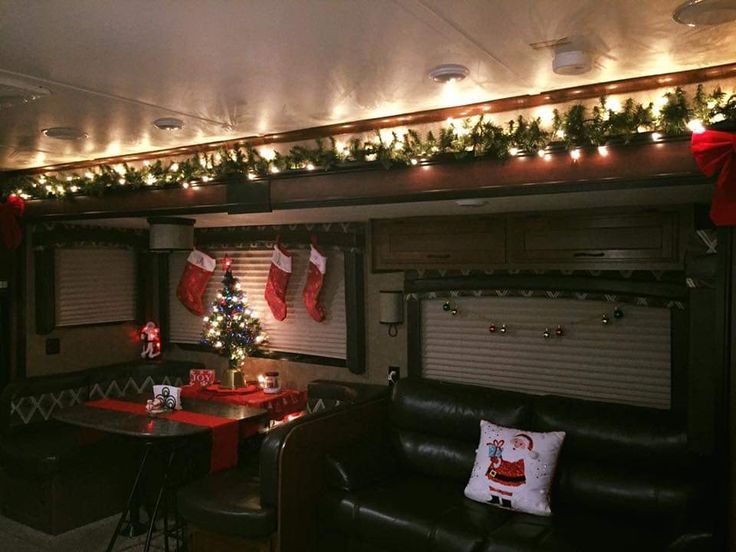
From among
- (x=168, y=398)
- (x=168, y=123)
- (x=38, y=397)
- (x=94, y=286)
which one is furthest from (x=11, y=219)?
(x=168, y=123)

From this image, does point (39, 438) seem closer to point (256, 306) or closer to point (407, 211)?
point (256, 306)

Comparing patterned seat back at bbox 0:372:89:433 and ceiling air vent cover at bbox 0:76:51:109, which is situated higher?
ceiling air vent cover at bbox 0:76:51:109

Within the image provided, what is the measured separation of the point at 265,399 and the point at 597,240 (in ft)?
8.96

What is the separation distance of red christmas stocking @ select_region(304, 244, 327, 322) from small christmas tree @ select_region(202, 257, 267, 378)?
54cm

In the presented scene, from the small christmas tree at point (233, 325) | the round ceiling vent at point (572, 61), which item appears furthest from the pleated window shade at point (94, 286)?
the round ceiling vent at point (572, 61)

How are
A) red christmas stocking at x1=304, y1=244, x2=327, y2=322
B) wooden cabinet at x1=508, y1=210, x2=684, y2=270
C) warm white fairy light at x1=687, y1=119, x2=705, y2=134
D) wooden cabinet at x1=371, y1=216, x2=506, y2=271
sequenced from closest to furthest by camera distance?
warm white fairy light at x1=687, y1=119, x2=705, y2=134 < wooden cabinet at x1=508, y1=210, x2=684, y2=270 < wooden cabinet at x1=371, y1=216, x2=506, y2=271 < red christmas stocking at x1=304, y1=244, x2=327, y2=322

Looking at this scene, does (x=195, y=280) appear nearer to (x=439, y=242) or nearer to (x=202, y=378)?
(x=202, y=378)

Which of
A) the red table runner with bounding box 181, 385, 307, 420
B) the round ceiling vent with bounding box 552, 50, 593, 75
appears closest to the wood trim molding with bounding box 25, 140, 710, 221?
the round ceiling vent with bounding box 552, 50, 593, 75

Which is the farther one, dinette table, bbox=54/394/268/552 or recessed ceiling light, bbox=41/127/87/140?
dinette table, bbox=54/394/268/552

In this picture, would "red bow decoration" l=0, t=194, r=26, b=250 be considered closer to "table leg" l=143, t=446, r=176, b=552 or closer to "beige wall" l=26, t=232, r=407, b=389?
"beige wall" l=26, t=232, r=407, b=389

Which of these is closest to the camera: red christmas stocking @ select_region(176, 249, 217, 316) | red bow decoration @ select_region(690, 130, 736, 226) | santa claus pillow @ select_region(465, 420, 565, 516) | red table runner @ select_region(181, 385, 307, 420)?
red bow decoration @ select_region(690, 130, 736, 226)

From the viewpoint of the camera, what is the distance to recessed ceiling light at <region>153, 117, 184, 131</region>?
3416 millimetres

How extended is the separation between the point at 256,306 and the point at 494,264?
2475mm

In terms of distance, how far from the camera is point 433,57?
2.44 metres
